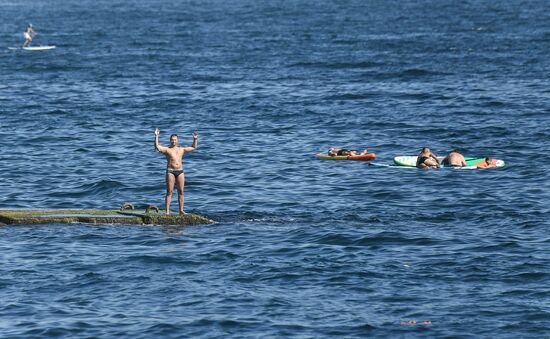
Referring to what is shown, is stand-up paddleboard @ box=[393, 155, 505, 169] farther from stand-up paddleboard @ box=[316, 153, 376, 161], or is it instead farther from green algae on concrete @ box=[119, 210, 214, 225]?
green algae on concrete @ box=[119, 210, 214, 225]

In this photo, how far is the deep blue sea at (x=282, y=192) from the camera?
1040 inches

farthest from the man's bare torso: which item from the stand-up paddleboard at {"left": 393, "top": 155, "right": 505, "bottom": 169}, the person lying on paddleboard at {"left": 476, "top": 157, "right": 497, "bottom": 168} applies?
the person lying on paddleboard at {"left": 476, "top": 157, "right": 497, "bottom": 168}

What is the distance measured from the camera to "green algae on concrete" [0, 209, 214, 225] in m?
33.4

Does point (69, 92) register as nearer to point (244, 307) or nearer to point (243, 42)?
point (243, 42)

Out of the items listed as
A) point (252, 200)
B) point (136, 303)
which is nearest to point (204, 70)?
point (252, 200)

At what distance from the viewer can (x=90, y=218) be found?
33.6 metres

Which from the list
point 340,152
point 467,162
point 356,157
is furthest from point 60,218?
point 467,162

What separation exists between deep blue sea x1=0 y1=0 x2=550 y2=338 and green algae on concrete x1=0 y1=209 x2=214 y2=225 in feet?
0.83

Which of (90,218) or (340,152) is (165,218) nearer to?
(90,218)

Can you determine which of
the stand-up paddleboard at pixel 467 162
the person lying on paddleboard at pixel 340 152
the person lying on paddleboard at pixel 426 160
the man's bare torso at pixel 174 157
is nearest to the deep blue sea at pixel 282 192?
the stand-up paddleboard at pixel 467 162

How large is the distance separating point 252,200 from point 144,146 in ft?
41.1

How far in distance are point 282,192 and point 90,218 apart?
8.87 m

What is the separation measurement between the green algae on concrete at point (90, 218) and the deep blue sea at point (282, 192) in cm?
25

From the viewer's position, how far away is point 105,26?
121 metres
